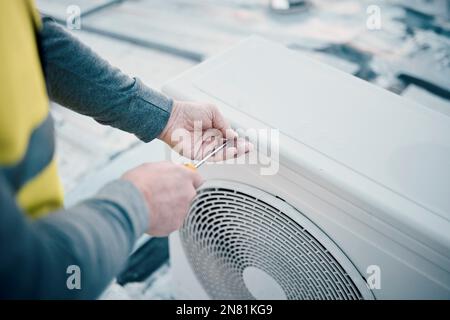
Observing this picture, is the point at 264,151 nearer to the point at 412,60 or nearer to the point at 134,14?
the point at 412,60

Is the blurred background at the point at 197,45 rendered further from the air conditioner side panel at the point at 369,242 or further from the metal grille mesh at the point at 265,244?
the air conditioner side panel at the point at 369,242

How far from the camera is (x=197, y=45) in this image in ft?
8.28

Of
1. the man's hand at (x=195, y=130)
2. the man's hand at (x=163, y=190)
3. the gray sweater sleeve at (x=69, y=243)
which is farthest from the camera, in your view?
the man's hand at (x=195, y=130)

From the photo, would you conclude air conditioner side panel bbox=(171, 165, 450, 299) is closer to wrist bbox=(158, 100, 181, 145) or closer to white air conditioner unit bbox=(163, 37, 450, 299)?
white air conditioner unit bbox=(163, 37, 450, 299)

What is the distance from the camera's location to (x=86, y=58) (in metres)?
0.82

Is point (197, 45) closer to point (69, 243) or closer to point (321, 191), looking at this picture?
point (321, 191)

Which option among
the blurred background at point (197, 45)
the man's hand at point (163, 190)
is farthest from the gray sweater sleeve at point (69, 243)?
the blurred background at point (197, 45)

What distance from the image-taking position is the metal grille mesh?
2.62ft

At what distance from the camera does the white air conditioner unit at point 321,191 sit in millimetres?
701

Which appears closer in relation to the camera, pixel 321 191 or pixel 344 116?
pixel 321 191

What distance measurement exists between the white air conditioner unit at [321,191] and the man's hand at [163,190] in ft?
0.61

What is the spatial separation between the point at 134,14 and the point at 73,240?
2742 millimetres

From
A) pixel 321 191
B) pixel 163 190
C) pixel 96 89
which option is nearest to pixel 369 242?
pixel 321 191

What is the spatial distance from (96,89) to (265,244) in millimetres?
479
